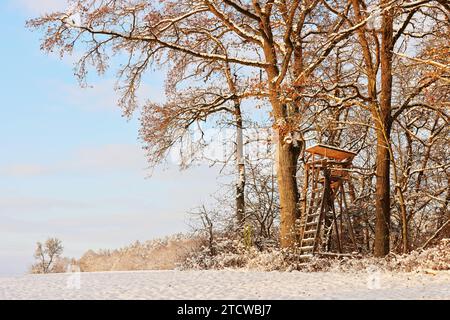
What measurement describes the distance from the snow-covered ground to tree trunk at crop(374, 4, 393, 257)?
3.91m

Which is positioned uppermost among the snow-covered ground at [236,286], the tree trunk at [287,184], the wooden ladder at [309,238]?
the tree trunk at [287,184]

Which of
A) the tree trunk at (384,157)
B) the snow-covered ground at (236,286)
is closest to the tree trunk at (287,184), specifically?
the tree trunk at (384,157)

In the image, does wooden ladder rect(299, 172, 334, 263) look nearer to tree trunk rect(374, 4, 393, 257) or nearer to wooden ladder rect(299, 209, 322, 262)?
wooden ladder rect(299, 209, 322, 262)

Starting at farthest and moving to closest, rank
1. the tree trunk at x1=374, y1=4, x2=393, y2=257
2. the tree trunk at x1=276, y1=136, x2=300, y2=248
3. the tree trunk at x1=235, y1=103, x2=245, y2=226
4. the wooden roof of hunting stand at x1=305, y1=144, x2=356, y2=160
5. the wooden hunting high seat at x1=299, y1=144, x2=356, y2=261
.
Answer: the tree trunk at x1=235, y1=103, x2=245, y2=226 → the tree trunk at x1=276, y1=136, x2=300, y2=248 → the tree trunk at x1=374, y1=4, x2=393, y2=257 → the wooden roof of hunting stand at x1=305, y1=144, x2=356, y2=160 → the wooden hunting high seat at x1=299, y1=144, x2=356, y2=261

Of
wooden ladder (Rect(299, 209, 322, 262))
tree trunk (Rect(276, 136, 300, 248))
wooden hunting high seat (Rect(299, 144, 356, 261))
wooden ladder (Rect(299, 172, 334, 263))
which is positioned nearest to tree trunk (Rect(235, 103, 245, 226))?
tree trunk (Rect(276, 136, 300, 248))

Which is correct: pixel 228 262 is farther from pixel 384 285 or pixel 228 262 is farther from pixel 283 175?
pixel 384 285

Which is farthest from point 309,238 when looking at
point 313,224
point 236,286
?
point 236,286

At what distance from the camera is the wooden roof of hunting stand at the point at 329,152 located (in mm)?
13078

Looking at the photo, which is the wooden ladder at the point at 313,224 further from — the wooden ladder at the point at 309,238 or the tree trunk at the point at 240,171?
the tree trunk at the point at 240,171

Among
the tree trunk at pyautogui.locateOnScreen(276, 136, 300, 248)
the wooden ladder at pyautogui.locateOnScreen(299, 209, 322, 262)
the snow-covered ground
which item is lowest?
the snow-covered ground

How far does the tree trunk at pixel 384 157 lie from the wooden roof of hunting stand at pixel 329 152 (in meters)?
0.91

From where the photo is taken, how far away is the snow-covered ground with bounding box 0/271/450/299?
23.9 ft

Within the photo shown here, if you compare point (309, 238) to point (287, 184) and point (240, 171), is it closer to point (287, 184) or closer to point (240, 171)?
point (287, 184)
